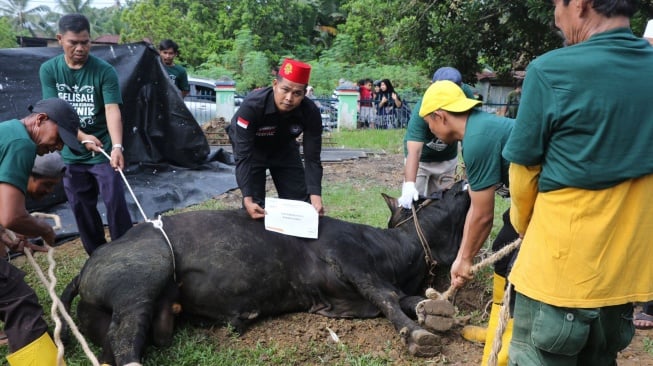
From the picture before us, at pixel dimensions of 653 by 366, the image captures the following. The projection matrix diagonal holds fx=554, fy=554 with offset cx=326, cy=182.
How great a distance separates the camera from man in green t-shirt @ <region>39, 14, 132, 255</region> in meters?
4.64

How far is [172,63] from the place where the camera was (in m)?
9.90

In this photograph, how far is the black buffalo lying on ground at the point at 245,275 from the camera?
352 cm

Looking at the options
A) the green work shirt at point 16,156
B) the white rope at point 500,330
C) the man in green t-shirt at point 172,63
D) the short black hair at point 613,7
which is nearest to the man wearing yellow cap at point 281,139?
the green work shirt at point 16,156

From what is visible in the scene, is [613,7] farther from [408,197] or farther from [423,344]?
[408,197]

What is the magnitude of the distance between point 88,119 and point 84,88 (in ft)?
0.88

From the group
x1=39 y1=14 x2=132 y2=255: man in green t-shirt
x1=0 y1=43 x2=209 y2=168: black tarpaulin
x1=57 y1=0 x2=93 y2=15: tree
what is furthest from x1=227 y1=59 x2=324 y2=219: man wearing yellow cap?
x1=57 y1=0 x2=93 y2=15: tree

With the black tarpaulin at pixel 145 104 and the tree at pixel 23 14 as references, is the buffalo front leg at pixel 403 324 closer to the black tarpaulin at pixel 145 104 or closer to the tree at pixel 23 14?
the black tarpaulin at pixel 145 104

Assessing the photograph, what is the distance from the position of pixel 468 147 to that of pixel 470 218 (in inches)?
15.5

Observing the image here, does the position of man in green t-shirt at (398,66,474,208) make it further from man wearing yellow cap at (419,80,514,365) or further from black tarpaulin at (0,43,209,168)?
black tarpaulin at (0,43,209,168)

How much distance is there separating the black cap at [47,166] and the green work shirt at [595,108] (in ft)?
9.19

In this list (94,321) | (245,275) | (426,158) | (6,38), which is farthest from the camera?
(6,38)

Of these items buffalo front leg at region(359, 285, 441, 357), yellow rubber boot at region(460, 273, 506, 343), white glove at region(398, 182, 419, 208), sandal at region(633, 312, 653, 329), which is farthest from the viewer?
white glove at region(398, 182, 419, 208)

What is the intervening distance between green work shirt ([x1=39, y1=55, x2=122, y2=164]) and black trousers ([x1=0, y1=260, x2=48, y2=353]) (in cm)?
183

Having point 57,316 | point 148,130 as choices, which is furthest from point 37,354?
point 148,130
